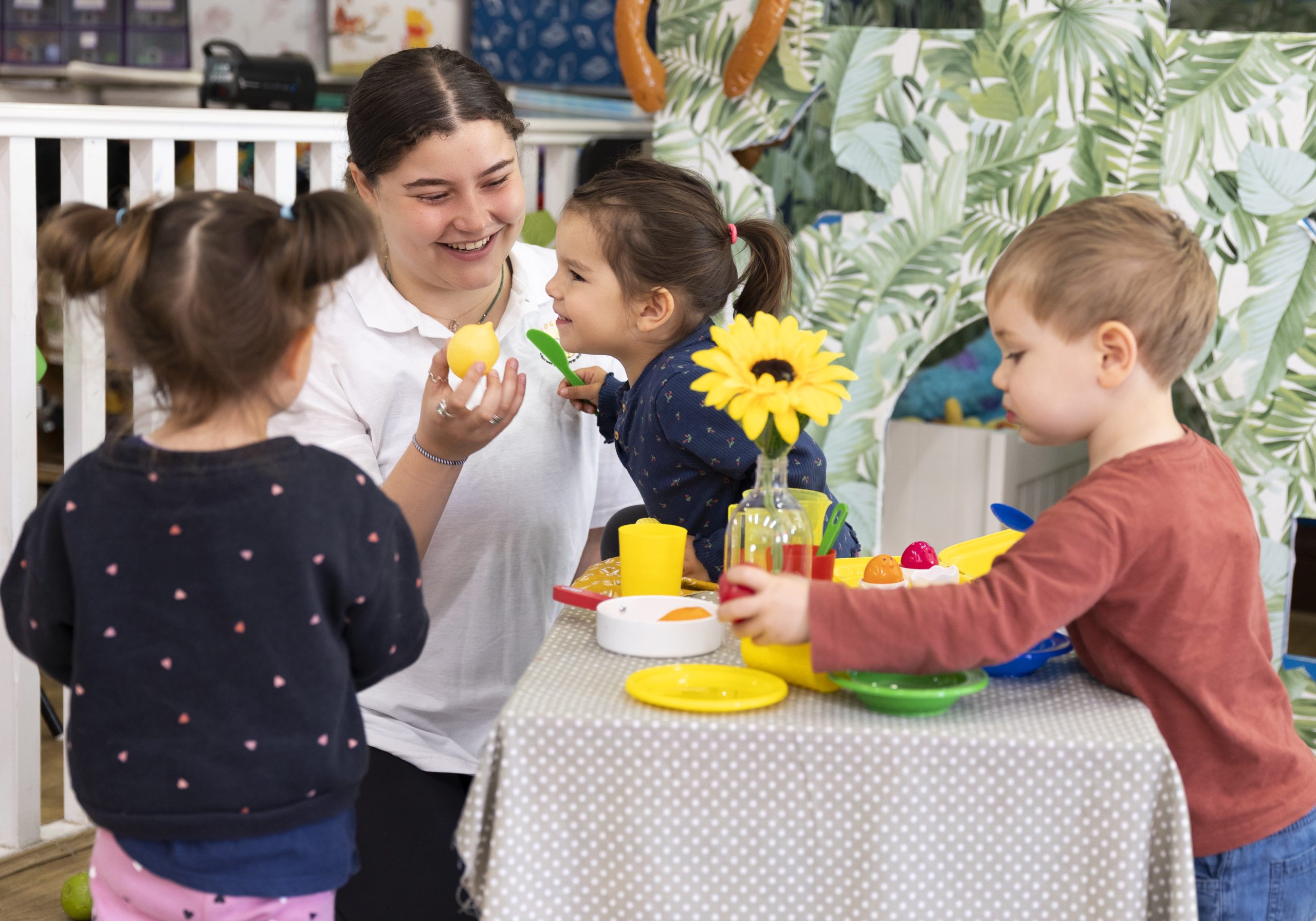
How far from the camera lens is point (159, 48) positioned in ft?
14.4

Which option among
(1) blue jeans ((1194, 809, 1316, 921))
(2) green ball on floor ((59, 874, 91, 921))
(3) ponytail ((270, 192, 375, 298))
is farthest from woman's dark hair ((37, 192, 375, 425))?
(2) green ball on floor ((59, 874, 91, 921))

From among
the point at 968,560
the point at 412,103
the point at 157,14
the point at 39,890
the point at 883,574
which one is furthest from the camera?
the point at 157,14

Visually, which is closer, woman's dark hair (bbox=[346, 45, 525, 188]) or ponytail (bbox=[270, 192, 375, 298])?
ponytail (bbox=[270, 192, 375, 298])

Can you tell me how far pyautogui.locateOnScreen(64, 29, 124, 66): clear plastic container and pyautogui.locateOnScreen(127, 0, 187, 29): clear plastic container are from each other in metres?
0.08

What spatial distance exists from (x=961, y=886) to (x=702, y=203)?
2.95ft

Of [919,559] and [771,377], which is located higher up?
[771,377]

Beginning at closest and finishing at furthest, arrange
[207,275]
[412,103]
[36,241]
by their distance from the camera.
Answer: [207,275], [412,103], [36,241]

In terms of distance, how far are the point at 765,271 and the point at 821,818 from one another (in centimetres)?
80

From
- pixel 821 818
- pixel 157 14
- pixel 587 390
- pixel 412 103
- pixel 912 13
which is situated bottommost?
pixel 821 818

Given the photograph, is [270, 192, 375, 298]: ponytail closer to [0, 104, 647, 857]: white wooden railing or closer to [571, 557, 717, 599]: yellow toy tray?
[571, 557, 717, 599]: yellow toy tray

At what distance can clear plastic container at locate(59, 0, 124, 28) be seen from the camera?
173 inches

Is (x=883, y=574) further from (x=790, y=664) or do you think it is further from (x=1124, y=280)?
(x=1124, y=280)

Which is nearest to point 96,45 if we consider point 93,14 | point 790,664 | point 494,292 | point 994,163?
point 93,14

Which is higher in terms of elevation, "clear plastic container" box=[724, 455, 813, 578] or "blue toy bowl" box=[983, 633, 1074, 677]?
"clear plastic container" box=[724, 455, 813, 578]
